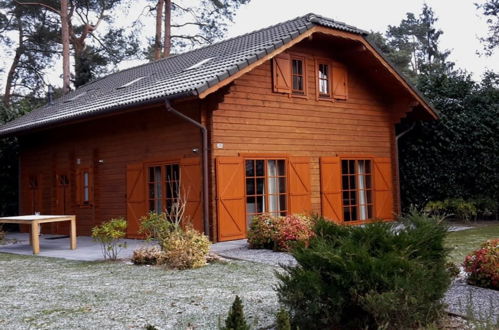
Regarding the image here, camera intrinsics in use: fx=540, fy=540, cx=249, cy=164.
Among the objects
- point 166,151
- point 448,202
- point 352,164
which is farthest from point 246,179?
point 448,202

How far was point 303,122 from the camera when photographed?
12.0 m

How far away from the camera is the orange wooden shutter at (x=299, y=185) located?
11430 mm

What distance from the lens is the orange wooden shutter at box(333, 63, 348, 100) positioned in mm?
12758

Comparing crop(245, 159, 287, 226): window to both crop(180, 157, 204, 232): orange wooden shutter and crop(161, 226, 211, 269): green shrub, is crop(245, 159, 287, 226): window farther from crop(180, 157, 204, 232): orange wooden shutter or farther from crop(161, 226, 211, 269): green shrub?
crop(161, 226, 211, 269): green shrub

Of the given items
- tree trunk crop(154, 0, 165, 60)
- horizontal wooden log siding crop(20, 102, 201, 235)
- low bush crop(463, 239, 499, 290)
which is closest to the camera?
low bush crop(463, 239, 499, 290)

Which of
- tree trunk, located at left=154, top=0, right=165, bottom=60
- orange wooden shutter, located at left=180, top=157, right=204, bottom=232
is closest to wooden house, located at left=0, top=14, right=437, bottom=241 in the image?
orange wooden shutter, located at left=180, top=157, right=204, bottom=232

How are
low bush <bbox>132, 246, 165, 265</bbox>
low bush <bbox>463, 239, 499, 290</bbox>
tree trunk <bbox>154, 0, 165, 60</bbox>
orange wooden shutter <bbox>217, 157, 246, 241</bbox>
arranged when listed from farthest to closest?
1. tree trunk <bbox>154, 0, 165, 60</bbox>
2. orange wooden shutter <bbox>217, 157, 246, 241</bbox>
3. low bush <bbox>132, 246, 165, 265</bbox>
4. low bush <bbox>463, 239, 499, 290</bbox>

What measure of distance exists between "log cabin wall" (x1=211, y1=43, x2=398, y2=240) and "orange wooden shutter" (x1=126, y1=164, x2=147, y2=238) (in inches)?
80.8

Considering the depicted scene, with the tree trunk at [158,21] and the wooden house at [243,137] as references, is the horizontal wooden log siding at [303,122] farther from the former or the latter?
the tree trunk at [158,21]

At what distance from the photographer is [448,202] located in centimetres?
1368

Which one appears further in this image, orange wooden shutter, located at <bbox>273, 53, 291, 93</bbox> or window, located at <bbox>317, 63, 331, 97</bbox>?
window, located at <bbox>317, 63, 331, 97</bbox>

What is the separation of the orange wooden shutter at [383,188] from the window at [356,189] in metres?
0.15

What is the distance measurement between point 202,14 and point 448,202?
41.6 ft

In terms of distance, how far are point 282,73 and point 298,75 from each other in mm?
655
